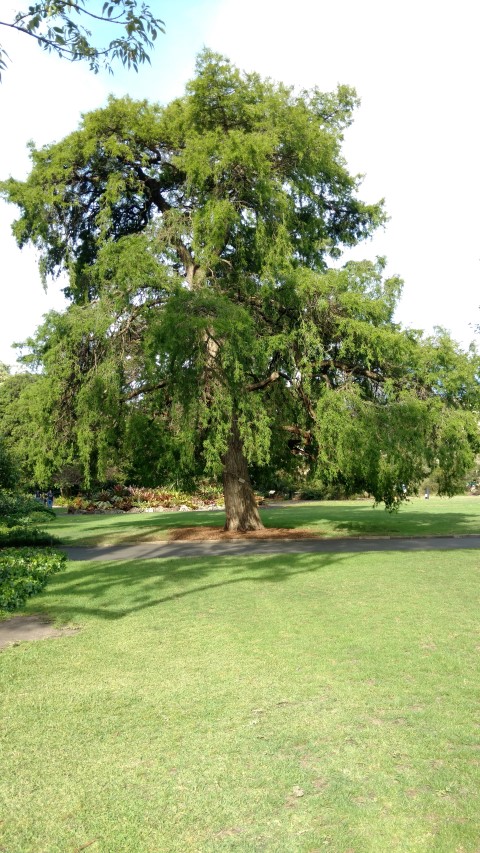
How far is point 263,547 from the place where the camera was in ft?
54.2

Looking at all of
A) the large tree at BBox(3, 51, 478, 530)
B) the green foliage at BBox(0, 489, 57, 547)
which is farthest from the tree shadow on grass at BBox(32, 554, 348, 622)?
the green foliage at BBox(0, 489, 57, 547)

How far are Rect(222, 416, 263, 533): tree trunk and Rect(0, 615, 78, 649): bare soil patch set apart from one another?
12.1 m

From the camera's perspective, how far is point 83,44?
6953 mm

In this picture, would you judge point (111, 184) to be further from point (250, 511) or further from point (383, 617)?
point (383, 617)

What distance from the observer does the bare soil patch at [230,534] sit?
19016mm

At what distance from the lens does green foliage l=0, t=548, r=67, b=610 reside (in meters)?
9.38

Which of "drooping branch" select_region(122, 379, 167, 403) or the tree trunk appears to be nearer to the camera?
"drooping branch" select_region(122, 379, 167, 403)

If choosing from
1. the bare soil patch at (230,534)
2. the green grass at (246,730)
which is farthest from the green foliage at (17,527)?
the green grass at (246,730)

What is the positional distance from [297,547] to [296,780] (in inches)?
500

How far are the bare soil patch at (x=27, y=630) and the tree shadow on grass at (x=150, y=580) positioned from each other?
1.03 feet

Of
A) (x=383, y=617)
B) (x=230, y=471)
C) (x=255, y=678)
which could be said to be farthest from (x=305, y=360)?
(x=255, y=678)

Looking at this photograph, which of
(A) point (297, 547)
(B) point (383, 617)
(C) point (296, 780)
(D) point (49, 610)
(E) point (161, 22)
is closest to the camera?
(C) point (296, 780)

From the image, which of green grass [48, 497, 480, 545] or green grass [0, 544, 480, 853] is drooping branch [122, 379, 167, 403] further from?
green grass [0, 544, 480, 853]

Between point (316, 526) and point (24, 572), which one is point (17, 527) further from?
point (316, 526)
